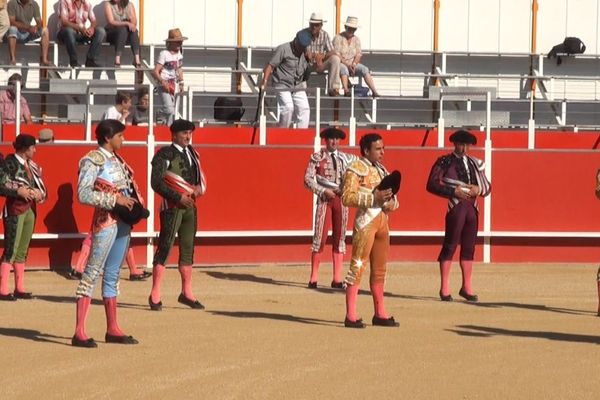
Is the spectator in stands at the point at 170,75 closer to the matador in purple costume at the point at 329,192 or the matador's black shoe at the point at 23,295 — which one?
the matador in purple costume at the point at 329,192

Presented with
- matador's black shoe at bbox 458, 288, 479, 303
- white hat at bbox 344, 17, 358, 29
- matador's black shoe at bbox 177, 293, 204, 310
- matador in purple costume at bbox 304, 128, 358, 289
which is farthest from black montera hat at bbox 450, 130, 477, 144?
white hat at bbox 344, 17, 358, 29

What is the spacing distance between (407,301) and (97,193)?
14.0 feet

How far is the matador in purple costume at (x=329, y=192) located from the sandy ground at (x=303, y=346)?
0.32 meters

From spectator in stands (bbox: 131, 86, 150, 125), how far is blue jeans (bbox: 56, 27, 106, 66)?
1675 mm

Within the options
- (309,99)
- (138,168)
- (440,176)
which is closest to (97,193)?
(440,176)

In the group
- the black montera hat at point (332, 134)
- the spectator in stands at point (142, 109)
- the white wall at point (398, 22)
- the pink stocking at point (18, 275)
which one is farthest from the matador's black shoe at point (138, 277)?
the white wall at point (398, 22)

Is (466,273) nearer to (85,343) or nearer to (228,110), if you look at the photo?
(85,343)

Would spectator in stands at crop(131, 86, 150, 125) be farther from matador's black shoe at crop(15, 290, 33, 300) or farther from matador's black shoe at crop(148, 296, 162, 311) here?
matador's black shoe at crop(148, 296, 162, 311)

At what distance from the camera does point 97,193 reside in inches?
440

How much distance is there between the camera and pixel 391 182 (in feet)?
39.9

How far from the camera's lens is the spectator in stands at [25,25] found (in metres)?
20.8

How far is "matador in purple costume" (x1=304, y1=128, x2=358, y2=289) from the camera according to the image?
15273mm

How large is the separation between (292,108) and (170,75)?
1514 millimetres

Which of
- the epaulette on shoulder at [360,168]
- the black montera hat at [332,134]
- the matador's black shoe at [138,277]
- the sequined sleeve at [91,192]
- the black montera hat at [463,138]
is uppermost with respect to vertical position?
the black montera hat at [332,134]
